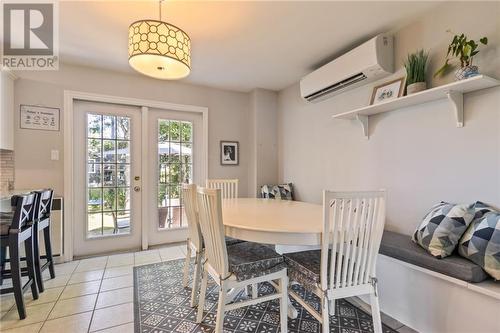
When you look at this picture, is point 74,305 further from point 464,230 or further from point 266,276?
point 464,230

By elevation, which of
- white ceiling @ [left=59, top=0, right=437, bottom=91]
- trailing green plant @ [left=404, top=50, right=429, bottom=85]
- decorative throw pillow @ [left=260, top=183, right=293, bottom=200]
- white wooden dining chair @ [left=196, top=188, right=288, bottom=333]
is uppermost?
white ceiling @ [left=59, top=0, right=437, bottom=91]

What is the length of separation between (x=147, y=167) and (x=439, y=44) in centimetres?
336

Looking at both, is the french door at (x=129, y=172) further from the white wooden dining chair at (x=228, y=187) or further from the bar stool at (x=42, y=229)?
the white wooden dining chair at (x=228, y=187)

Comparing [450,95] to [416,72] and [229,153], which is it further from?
[229,153]

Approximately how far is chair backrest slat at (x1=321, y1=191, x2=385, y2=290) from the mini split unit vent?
1.39 meters

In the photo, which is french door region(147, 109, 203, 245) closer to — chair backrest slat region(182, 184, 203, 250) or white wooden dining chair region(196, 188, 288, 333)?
chair backrest slat region(182, 184, 203, 250)

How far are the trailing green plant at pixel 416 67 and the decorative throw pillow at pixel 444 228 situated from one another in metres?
1.00

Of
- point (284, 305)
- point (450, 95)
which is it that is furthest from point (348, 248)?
point (450, 95)

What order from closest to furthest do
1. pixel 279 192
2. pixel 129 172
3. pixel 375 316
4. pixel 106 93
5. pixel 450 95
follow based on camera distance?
pixel 375 316 → pixel 450 95 → pixel 106 93 → pixel 129 172 → pixel 279 192

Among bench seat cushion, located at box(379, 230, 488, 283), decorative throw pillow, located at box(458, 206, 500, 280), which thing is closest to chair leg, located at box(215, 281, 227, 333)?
bench seat cushion, located at box(379, 230, 488, 283)

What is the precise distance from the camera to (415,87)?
1.93m

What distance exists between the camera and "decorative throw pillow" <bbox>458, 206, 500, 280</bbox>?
1338 millimetres

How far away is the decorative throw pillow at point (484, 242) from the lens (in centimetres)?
134

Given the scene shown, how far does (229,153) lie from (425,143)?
8.56 feet
